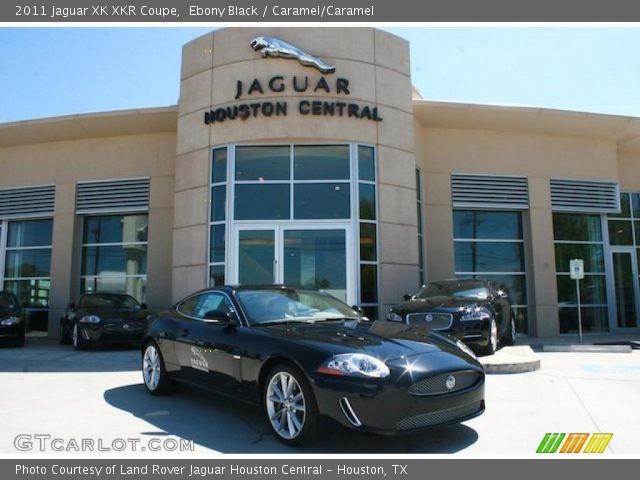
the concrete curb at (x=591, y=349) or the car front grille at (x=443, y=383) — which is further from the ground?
the car front grille at (x=443, y=383)

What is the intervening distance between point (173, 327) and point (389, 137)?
27.3 ft

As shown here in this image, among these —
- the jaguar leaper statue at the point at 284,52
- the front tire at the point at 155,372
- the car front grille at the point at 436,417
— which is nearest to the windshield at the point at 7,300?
the front tire at the point at 155,372

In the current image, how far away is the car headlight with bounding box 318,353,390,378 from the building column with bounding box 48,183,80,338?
13538 millimetres

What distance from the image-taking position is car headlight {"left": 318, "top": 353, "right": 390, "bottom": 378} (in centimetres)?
399

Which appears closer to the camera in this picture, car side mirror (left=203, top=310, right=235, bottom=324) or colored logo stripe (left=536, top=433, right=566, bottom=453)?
colored logo stripe (left=536, top=433, right=566, bottom=453)

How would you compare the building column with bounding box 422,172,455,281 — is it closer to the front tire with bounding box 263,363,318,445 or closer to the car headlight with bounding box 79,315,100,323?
the car headlight with bounding box 79,315,100,323

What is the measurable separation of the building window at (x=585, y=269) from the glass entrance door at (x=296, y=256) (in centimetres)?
723

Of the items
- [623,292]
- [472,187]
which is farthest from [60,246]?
[623,292]

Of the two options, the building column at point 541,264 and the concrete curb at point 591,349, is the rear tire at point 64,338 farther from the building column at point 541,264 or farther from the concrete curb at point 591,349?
the building column at point 541,264

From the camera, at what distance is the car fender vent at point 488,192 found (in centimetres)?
1502

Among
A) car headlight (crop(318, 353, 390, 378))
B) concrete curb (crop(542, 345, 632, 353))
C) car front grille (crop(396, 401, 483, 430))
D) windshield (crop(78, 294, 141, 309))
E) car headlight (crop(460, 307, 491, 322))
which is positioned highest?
windshield (crop(78, 294, 141, 309))

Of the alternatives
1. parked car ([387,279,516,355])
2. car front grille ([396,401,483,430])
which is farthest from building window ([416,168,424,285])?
car front grille ([396,401,483,430])

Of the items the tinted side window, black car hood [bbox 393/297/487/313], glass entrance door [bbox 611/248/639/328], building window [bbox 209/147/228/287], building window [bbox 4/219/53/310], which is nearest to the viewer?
the tinted side window

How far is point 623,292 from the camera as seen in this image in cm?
1609
